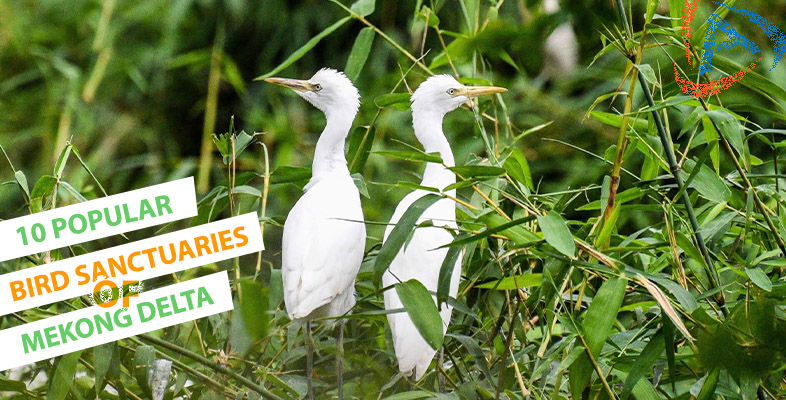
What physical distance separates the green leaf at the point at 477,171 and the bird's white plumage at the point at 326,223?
6 centimetres

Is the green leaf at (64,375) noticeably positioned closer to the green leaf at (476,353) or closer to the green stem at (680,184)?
the green leaf at (476,353)

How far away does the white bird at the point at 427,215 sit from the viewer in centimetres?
45

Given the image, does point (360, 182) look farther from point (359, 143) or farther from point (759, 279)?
point (759, 279)

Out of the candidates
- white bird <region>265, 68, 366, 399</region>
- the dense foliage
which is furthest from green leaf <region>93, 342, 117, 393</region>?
white bird <region>265, 68, 366, 399</region>

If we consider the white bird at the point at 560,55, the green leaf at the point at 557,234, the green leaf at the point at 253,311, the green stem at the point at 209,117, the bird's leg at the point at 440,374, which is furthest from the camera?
the white bird at the point at 560,55

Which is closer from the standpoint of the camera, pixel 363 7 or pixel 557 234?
pixel 557 234

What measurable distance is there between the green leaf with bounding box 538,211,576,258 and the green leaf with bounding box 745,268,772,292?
0.30 feet

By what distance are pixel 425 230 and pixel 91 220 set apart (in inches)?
7.0

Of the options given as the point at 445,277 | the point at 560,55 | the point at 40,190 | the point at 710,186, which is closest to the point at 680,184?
the point at 710,186

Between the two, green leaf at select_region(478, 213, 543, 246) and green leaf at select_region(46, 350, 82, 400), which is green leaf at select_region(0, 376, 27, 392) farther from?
green leaf at select_region(478, 213, 543, 246)

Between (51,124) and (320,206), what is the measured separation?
4.90ft

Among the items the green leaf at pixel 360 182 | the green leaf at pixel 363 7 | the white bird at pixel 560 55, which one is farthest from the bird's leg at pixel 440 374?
the white bird at pixel 560 55

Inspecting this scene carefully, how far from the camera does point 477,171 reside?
402 mm

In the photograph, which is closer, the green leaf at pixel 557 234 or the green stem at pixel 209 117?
the green leaf at pixel 557 234
